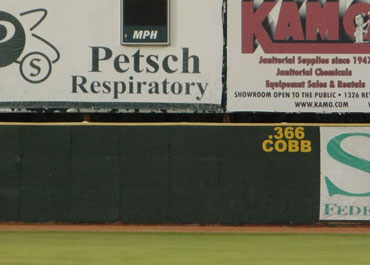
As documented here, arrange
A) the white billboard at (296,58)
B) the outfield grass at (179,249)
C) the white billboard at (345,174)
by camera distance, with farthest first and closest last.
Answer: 1. the white billboard at (296,58)
2. the white billboard at (345,174)
3. the outfield grass at (179,249)

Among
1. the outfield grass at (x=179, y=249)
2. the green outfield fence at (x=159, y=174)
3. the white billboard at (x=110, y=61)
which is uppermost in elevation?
the white billboard at (x=110, y=61)

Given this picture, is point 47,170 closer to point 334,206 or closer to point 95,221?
point 95,221

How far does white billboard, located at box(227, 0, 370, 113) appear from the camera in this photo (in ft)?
60.0

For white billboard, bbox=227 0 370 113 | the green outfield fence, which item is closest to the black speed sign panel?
white billboard, bbox=227 0 370 113

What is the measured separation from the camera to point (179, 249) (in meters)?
13.0

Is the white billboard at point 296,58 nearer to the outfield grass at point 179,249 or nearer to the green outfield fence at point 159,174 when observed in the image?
the green outfield fence at point 159,174

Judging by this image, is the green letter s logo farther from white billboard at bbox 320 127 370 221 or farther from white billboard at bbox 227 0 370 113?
white billboard at bbox 227 0 370 113

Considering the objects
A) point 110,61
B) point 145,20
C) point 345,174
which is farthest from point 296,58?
point 110,61

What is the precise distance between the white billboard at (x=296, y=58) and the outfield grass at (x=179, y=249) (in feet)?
10.8

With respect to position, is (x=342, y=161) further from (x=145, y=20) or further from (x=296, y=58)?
(x=145, y=20)

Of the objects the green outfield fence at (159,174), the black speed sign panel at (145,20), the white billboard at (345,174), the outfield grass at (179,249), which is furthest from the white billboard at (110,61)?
the outfield grass at (179,249)

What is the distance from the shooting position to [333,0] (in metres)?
18.4

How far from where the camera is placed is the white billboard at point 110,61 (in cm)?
1839

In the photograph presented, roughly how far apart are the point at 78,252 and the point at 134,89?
6.42 m
